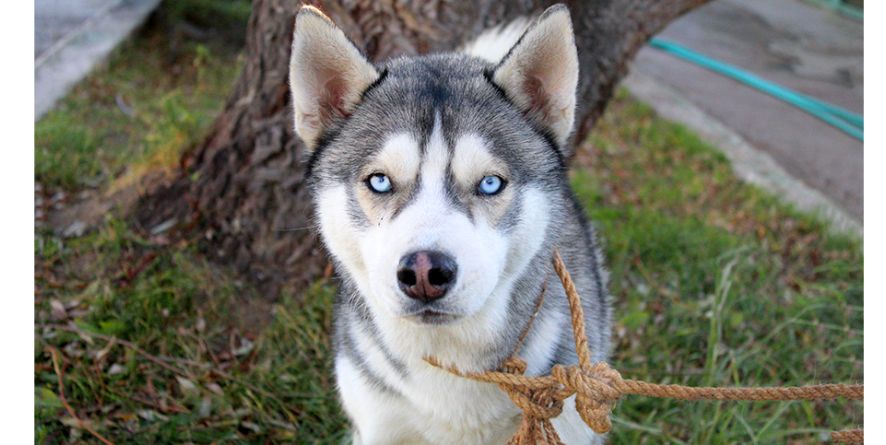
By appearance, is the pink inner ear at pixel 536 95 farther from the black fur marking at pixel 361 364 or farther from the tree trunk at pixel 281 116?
the tree trunk at pixel 281 116

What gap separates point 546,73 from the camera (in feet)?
6.88

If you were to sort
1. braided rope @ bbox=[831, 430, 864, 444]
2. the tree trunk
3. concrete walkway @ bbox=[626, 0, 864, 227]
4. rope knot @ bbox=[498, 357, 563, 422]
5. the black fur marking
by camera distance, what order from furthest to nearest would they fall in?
concrete walkway @ bbox=[626, 0, 864, 227]
the tree trunk
the black fur marking
rope knot @ bbox=[498, 357, 563, 422]
braided rope @ bbox=[831, 430, 864, 444]

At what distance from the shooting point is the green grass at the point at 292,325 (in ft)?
9.71

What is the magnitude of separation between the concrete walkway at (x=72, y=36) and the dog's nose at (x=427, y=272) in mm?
4053

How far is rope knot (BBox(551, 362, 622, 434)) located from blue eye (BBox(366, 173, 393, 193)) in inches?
26.3

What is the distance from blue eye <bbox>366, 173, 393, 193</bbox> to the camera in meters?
1.94

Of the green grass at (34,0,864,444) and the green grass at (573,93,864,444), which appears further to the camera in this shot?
the green grass at (573,93,864,444)

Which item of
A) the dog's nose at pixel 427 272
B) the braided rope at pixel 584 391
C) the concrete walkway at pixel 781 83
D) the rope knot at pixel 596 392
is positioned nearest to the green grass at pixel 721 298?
the concrete walkway at pixel 781 83

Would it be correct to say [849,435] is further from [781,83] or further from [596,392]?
[781,83]

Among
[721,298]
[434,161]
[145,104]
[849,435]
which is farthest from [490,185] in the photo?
[145,104]

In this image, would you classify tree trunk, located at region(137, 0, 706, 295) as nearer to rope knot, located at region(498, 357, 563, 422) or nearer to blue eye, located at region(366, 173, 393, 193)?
blue eye, located at region(366, 173, 393, 193)

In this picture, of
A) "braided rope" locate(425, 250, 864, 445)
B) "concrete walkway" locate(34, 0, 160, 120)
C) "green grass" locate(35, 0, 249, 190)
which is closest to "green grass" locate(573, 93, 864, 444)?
"braided rope" locate(425, 250, 864, 445)

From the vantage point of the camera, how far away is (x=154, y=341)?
3.18 meters
